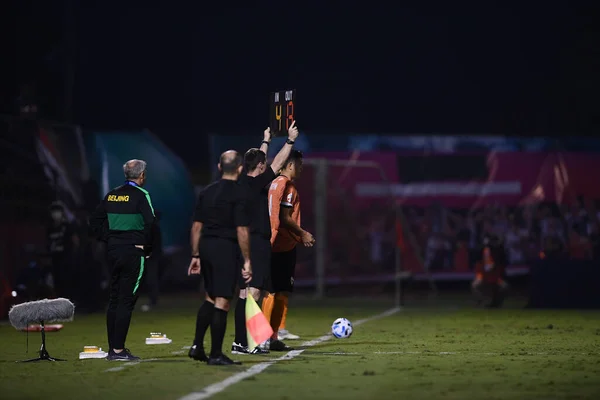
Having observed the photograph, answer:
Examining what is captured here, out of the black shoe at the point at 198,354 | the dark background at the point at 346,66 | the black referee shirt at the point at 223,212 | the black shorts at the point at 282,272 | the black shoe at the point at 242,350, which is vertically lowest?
the black shoe at the point at 242,350

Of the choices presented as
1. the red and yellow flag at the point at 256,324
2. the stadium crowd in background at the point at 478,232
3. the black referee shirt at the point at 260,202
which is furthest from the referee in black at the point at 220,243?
the stadium crowd in background at the point at 478,232

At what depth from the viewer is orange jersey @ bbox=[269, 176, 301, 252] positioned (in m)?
14.6

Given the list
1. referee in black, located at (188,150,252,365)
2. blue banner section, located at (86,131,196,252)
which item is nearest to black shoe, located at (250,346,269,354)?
referee in black, located at (188,150,252,365)

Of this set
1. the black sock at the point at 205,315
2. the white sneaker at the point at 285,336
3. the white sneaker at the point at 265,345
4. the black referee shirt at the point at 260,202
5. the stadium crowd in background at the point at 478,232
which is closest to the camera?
the black sock at the point at 205,315

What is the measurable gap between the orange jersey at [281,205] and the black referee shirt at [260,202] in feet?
1.95

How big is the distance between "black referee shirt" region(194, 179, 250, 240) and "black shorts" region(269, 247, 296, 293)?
2.42 m

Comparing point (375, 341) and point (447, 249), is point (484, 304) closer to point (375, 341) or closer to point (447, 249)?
point (447, 249)

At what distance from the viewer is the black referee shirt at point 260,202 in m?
13.5

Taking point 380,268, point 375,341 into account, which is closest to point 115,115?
point 380,268

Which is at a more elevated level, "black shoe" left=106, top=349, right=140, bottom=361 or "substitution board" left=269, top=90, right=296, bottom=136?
"substitution board" left=269, top=90, right=296, bottom=136

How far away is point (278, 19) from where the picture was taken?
40.3m

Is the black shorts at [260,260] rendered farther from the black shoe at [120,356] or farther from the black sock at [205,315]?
the black shoe at [120,356]

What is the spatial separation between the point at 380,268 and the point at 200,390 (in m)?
19.3

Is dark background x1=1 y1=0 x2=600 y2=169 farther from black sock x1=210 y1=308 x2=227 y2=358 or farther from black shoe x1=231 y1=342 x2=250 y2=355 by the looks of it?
black sock x1=210 y1=308 x2=227 y2=358
